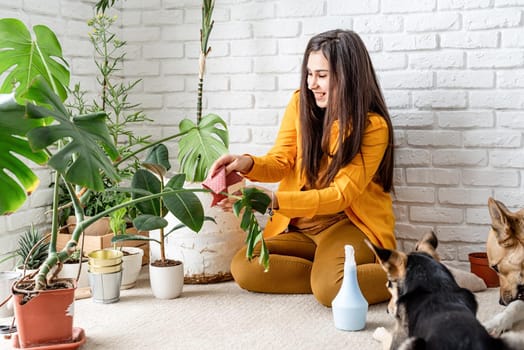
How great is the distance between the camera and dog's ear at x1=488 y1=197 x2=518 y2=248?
2492mm

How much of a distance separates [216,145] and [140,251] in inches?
25.2

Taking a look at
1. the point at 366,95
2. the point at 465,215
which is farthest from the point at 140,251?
the point at 465,215

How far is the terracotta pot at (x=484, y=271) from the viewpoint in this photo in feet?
9.54

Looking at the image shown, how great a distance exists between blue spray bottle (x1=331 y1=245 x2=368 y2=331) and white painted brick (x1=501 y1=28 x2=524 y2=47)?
4.13ft

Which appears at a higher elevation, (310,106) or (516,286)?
(310,106)

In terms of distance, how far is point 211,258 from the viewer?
3035 millimetres

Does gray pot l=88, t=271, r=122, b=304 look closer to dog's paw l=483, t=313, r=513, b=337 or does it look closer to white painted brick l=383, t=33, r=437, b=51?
dog's paw l=483, t=313, r=513, b=337

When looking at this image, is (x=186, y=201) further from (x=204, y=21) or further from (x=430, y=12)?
(x=430, y=12)

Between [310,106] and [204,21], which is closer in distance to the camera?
[310,106]

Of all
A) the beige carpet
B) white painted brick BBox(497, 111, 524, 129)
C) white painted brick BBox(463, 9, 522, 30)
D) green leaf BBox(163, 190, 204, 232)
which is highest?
white painted brick BBox(463, 9, 522, 30)

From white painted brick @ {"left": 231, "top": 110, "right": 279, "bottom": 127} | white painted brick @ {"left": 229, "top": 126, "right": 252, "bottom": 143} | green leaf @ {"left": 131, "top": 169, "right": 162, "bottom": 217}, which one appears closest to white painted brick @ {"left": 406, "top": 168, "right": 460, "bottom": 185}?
white painted brick @ {"left": 231, "top": 110, "right": 279, "bottom": 127}

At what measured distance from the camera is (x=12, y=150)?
1934 mm

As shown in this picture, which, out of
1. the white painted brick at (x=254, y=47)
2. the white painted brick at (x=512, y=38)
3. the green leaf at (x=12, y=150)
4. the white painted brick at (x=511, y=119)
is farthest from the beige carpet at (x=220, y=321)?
the white painted brick at (x=254, y=47)

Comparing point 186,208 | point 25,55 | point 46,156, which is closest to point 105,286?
point 186,208
